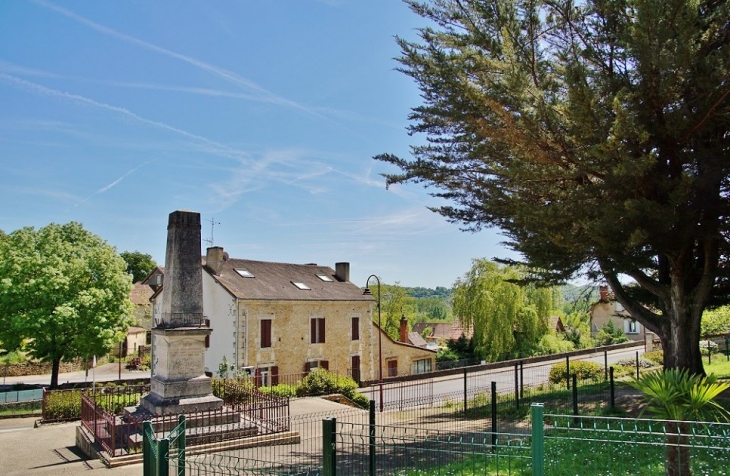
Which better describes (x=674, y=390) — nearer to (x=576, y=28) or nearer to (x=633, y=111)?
(x=633, y=111)

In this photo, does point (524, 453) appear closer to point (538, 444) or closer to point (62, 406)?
point (538, 444)

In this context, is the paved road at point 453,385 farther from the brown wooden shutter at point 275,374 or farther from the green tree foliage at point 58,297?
the green tree foliage at point 58,297

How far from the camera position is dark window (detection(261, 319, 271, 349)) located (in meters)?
26.8

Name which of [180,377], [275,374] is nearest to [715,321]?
[275,374]

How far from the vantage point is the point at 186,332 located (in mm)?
14078

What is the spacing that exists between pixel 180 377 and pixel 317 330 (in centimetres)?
1551

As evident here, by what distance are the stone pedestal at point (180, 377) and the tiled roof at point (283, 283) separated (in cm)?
1165

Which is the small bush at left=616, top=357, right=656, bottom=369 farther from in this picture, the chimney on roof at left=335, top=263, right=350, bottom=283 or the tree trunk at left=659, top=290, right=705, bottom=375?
the chimney on roof at left=335, top=263, right=350, bottom=283

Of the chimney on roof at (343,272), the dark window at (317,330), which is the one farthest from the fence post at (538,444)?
the chimney on roof at (343,272)

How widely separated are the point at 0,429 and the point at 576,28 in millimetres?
20836

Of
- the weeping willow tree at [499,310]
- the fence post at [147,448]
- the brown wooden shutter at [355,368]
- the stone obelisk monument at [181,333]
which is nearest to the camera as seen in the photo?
the fence post at [147,448]

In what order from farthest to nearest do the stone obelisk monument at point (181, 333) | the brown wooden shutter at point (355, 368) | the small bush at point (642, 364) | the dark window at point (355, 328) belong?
1. the dark window at point (355, 328)
2. the brown wooden shutter at point (355, 368)
3. the small bush at point (642, 364)
4. the stone obelisk monument at point (181, 333)

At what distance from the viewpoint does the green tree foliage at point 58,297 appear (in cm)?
2239

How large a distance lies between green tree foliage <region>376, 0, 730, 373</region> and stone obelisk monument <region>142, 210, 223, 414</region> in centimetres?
763
